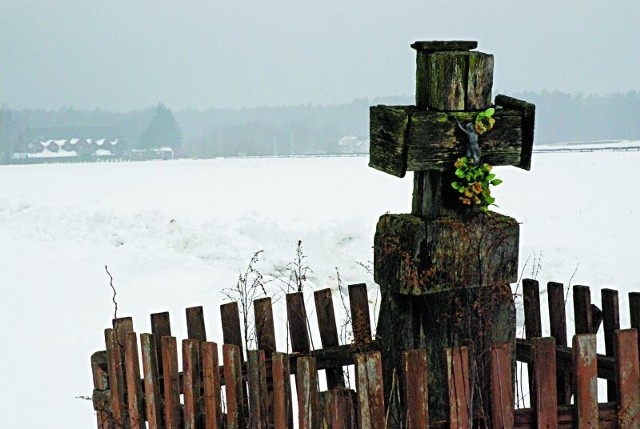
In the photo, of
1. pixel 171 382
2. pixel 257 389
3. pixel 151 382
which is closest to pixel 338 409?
pixel 257 389

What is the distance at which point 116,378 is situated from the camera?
14.4 ft

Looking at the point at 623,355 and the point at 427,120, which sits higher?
the point at 427,120

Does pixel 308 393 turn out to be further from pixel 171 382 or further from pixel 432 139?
pixel 432 139

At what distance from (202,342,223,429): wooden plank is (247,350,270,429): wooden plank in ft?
0.48

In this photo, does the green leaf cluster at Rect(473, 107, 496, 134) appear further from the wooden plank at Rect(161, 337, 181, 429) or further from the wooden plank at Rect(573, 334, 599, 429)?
the wooden plank at Rect(161, 337, 181, 429)

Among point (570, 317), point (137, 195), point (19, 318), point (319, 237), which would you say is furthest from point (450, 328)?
point (137, 195)

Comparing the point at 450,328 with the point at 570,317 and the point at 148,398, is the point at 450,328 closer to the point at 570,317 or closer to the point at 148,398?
the point at 148,398

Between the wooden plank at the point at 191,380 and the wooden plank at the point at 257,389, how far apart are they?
0.27 meters

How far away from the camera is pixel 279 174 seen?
24.1 meters

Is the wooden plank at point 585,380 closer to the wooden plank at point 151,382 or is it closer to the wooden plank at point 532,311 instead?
the wooden plank at point 532,311

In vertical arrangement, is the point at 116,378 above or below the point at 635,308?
below

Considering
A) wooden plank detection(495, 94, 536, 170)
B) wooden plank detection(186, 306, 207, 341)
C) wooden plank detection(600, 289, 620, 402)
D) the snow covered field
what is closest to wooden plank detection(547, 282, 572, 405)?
wooden plank detection(600, 289, 620, 402)

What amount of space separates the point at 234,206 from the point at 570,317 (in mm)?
8460

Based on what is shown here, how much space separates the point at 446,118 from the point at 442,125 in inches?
1.4
